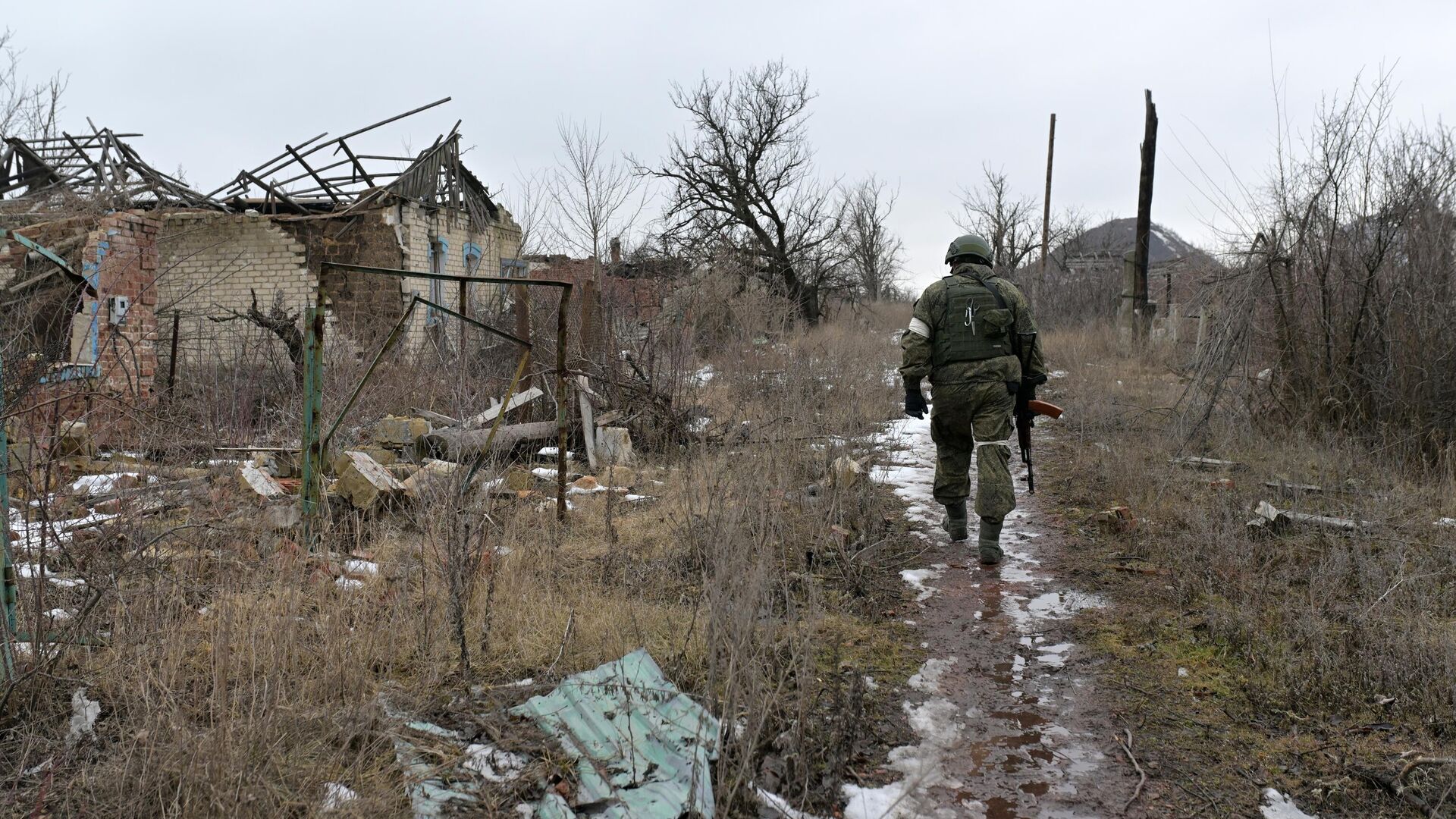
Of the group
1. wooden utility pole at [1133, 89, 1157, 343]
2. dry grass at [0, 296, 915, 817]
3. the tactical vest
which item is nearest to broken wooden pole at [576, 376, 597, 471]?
dry grass at [0, 296, 915, 817]

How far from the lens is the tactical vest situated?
5.31 meters

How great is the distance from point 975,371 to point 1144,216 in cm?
1176

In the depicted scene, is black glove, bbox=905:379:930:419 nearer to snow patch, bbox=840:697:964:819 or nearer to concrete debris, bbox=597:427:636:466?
snow patch, bbox=840:697:964:819

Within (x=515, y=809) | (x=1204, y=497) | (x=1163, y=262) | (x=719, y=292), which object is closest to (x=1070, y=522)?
(x=1204, y=497)

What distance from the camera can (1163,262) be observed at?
31.3 m

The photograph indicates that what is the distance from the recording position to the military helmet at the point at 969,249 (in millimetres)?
5570

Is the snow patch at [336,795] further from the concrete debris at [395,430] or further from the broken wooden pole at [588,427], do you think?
the broken wooden pole at [588,427]

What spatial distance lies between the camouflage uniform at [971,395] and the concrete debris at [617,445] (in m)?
3.25

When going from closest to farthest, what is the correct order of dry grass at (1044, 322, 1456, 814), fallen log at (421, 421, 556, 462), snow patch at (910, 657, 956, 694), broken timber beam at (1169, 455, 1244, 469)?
dry grass at (1044, 322, 1456, 814) < snow patch at (910, 657, 956, 694) < broken timber beam at (1169, 455, 1244, 469) < fallen log at (421, 421, 556, 462)

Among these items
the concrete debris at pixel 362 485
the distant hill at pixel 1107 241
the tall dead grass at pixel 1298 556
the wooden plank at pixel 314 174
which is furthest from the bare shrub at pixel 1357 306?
the distant hill at pixel 1107 241

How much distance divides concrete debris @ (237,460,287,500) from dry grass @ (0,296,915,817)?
14.4 inches

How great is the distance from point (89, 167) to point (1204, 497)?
15198 millimetres

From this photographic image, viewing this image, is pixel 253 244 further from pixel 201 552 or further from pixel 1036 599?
pixel 1036 599

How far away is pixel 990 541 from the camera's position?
5176 millimetres
